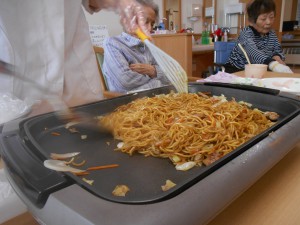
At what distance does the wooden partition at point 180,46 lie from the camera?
2.66m

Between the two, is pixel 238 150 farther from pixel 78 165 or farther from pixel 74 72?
pixel 74 72

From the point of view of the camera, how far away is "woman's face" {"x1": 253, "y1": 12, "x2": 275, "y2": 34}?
87.3 inches

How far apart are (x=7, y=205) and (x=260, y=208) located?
432 millimetres

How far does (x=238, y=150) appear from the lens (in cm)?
41

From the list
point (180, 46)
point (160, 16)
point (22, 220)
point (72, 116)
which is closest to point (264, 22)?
point (180, 46)

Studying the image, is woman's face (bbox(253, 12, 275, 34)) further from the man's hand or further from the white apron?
the white apron

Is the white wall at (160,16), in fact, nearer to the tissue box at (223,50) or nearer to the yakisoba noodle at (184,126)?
the tissue box at (223,50)

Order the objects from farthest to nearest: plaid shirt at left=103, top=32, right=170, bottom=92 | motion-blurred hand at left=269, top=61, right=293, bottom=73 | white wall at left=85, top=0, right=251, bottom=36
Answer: white wall at left=85, top=0, right=251, bottom=36 < motion-blurred hand at left=269, top=61, right=293, bottom=73 < plaid shirt at left=103, top=32, right=170, bottom=92

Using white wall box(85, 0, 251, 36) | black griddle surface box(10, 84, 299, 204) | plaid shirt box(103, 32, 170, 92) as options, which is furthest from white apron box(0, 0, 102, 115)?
white wall box(85, 0, 251, 36)

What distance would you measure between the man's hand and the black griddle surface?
2.80 ft

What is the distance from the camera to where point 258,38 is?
2.32 meters

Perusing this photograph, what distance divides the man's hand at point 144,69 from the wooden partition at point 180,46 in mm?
1035

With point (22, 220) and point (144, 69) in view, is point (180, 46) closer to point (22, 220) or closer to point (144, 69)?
point (144, 69)

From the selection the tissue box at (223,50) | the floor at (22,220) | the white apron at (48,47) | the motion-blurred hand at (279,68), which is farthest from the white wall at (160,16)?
the floor at (22,220)
